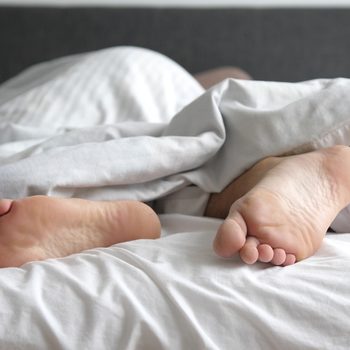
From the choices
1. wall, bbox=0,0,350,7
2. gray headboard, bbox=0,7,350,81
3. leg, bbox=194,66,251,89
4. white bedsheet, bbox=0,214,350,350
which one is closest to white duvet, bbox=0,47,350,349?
white bedsheet, bbox=0,214,350,350

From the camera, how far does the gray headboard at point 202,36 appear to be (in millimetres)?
1846

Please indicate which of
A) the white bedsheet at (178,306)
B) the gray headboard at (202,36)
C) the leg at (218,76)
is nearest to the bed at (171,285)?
the white bedsheet at (178,306)

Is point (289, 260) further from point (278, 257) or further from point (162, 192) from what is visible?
point (162, 192)

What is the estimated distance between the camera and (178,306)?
0.67 metres

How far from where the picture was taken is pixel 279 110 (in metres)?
0.97

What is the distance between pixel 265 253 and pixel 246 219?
48 mm

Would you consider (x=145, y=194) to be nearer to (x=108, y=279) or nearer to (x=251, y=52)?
(x=108, y=279)

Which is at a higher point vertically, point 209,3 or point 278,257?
point 209,3

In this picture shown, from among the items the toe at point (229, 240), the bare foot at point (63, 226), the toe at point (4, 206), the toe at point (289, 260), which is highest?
the toe at point (229, 240)

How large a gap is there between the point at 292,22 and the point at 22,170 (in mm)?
1180

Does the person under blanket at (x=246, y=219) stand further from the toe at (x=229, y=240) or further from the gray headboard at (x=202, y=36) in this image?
the gray headboard at (x=202, y=36)

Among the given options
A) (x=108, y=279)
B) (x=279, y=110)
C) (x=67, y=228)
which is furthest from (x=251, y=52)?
(x=108, y=279)

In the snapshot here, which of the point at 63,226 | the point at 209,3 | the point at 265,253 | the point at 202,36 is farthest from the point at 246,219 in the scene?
the point at 209,3

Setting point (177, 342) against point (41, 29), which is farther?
point (41, 29)
